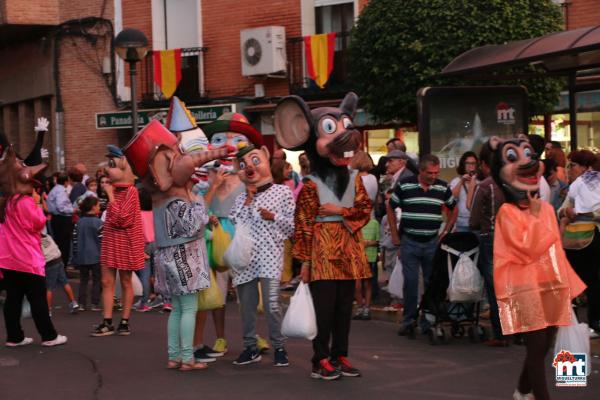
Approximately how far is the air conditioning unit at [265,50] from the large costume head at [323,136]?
13.9 m

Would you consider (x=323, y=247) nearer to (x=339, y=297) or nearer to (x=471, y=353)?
(x=339, y=297)

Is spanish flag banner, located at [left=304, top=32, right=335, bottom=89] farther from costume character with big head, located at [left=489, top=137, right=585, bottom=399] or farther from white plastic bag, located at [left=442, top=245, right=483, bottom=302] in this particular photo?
costume character with big head, located at [left=489, top=137, right=585, bottom=399]

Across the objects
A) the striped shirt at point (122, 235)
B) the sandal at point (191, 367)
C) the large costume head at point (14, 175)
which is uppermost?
the large costume head at point (14, 175)

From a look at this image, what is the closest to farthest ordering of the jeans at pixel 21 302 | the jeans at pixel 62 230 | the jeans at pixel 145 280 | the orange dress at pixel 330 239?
the orange dress at pixel 330 239 < the jeans at pixel 21 302 < the jeans at pixel 145 280 < the jeans at pixel 62 230

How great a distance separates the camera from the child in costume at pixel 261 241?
9.52 metres

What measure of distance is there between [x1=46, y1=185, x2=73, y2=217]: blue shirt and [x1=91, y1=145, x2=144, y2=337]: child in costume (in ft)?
17.8

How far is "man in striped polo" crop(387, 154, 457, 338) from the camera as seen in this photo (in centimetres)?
1089

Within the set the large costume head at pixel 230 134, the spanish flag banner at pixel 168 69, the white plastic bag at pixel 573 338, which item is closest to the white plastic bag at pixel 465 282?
the large costume head at pixel 230 134

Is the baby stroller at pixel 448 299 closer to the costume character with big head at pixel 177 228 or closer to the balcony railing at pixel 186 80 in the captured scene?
the costume character with big head at pixel 177 228

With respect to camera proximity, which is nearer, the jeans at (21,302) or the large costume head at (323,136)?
the large costume head at (323,136)

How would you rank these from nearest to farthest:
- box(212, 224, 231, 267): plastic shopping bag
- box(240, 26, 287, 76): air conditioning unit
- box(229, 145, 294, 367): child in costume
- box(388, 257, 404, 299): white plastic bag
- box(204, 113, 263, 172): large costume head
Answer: box(229, 145, 294, 367): child in costume, box(212, 224, 231, 267): plastic shopping bag, box(204, 113, 263, 172): large costume head, box(388, 257, 404, 299): white plastic bag, box(240, 26, 287, 76): air conditioning unit

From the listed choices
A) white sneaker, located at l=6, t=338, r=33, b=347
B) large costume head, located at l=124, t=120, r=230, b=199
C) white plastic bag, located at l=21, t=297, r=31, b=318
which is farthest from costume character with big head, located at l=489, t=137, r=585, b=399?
white plastic bag, located at l=21, t=297, r=31, b=318

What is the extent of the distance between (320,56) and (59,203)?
7.49m

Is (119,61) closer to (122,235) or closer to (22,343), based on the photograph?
(122,235)
